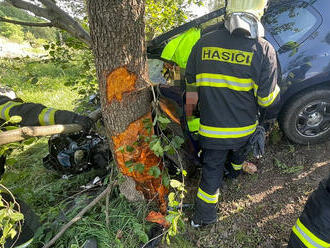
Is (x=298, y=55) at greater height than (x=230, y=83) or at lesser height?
greater

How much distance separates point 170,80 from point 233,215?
5.17 ft

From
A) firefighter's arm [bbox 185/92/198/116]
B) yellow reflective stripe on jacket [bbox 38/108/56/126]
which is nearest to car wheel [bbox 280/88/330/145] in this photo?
firefighter's arm [bbox 185/92/198/116]

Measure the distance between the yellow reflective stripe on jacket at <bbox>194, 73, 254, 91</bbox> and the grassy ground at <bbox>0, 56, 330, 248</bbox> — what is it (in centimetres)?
113

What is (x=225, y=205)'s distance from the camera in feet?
7.10

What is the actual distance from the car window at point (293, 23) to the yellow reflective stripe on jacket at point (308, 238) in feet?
5.90

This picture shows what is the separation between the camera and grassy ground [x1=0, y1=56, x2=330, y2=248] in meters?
1.77

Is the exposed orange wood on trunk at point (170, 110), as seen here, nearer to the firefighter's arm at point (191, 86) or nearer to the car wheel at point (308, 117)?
the firefighter's arm at point (191, 86)

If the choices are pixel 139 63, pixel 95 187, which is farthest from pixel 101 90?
pixel 95 187

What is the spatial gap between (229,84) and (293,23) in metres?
1.35

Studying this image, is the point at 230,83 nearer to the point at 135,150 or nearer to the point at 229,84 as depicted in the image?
the point at 229,84

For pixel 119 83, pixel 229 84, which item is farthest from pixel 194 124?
pixel 119 83

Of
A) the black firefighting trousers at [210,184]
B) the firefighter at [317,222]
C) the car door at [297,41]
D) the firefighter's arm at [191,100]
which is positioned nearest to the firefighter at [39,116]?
the firefighter's arm at [191,100]

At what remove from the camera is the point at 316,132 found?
8.26 ft

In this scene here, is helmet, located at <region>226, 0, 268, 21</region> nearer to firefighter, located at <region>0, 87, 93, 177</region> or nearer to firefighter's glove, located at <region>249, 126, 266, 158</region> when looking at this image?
firefighter's glove, located at <region>249, 126, 266, 158</region>
